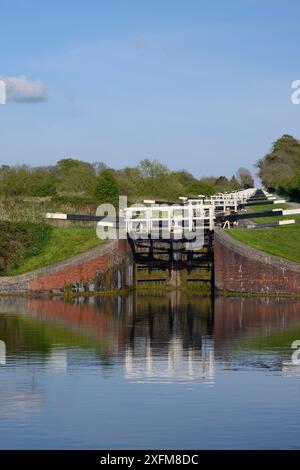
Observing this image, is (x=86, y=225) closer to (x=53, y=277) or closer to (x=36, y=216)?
(x=36, y=216)

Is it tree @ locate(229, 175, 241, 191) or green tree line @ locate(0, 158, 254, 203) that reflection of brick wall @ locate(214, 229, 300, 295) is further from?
tree @ locate(229, 175, 241, 191)

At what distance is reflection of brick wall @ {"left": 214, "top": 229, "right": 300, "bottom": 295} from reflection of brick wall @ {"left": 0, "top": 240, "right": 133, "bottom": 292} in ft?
14.7

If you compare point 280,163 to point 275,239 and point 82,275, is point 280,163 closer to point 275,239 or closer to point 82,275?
point 275,239

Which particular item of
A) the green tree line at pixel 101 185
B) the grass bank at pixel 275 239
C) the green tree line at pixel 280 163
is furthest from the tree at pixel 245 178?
the grass bank at pixel 275 239

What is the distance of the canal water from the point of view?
19.1 metres

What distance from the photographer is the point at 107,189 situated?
238ft

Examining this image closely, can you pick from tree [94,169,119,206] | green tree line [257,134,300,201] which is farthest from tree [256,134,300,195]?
tree [94,169,119,206]

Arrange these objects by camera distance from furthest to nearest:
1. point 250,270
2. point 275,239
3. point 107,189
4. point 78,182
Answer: point 78,182
point 107,189
point 275,239
point 250,270

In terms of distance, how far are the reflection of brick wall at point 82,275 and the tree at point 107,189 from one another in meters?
17.5

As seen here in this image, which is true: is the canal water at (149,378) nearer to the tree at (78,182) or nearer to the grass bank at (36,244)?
the grass bank at (36,244)

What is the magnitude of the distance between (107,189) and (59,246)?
66.2ft

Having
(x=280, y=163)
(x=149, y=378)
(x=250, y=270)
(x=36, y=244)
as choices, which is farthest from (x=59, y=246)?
(x=280, y=163)
